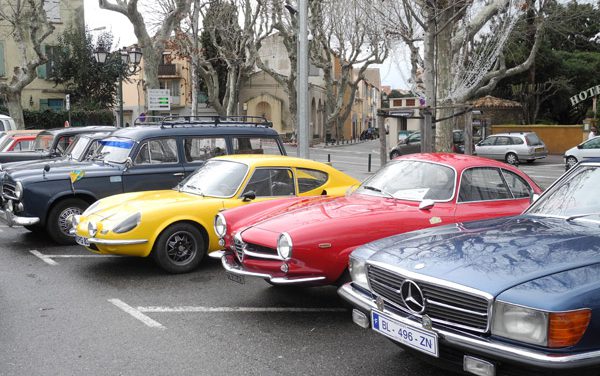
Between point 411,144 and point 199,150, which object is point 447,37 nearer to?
point 199,150

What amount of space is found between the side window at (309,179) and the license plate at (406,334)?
4.23 metres

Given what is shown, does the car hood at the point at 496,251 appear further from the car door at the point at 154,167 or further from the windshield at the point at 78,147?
the windshield at the point at 78,147

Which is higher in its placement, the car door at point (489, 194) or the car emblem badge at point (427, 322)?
the car door at point (489, 194)

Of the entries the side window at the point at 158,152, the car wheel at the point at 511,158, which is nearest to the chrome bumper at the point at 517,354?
the side window at the point at 158,152

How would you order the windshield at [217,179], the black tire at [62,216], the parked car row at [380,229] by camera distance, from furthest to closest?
the black tire at [62,216] < the windshield at [217,179] < the parked car row at [380,229]

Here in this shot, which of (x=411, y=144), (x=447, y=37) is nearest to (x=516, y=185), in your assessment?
(x=447, y=37)

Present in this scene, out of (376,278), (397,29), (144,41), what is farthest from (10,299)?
(144,41)

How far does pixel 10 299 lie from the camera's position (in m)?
6.48

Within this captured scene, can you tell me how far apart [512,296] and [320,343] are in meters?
2.27

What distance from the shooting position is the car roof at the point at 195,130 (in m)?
9.41

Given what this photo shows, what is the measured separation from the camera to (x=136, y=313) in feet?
19.6

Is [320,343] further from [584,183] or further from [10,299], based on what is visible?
[10,299]

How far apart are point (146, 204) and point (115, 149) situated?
8.53ft

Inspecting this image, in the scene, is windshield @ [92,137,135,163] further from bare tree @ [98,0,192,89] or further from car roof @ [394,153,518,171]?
bare tree @ [98,0,192,89]
